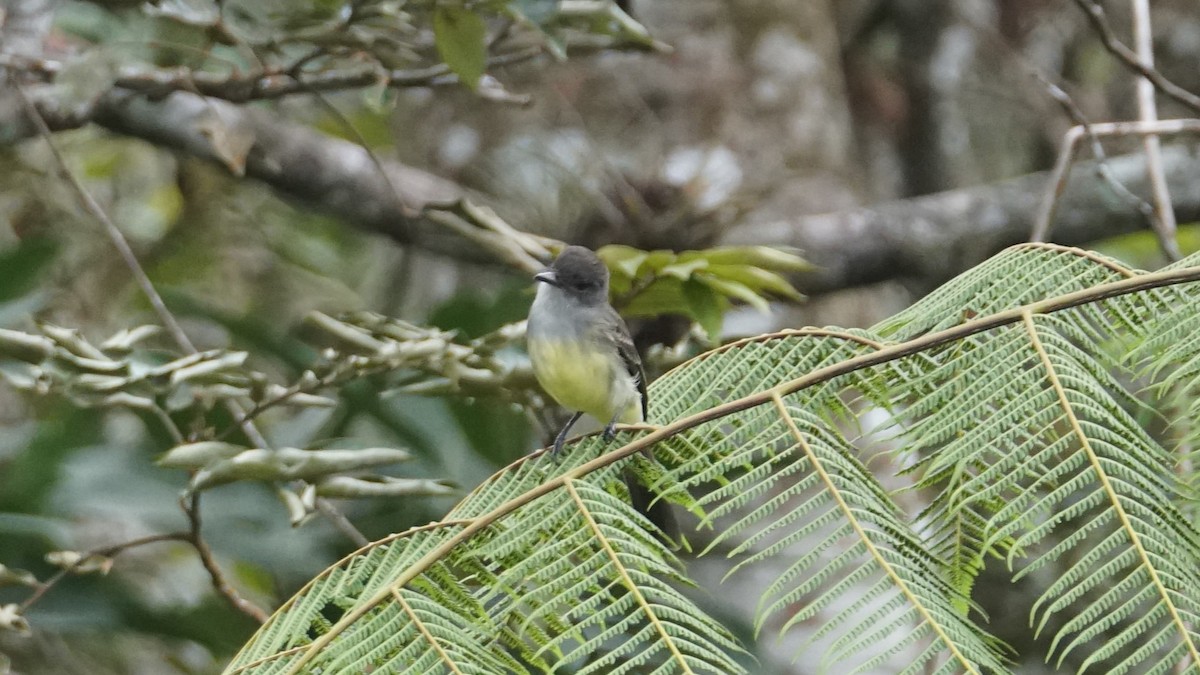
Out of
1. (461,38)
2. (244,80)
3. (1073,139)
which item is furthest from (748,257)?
(244,80)

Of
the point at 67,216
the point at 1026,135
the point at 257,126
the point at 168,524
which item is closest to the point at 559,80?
the point at 257,126

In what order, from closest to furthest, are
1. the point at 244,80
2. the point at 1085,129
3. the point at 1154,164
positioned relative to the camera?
1. the point at 244,80
2. the point at 1085,129
3. the point at 1154,164

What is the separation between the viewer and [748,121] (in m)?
3.72

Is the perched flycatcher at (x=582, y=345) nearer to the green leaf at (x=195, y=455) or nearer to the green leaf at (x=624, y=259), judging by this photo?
the green leaf at (x=624, y=259)

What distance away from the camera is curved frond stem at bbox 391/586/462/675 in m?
1.11

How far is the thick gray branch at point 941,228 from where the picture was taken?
11.0 ft

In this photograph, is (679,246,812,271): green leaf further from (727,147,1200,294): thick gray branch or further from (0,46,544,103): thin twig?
(727,147,1200,294): thick gray branch

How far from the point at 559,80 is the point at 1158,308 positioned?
2.81 meters

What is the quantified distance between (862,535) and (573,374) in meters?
1.13

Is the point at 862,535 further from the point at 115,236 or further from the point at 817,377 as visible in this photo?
the point at 115,236

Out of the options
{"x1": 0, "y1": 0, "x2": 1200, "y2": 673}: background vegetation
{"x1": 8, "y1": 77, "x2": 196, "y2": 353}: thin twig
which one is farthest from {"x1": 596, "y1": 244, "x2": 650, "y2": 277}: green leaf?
{"x1": 8, "y1": 77, "x2": 196, "y2": 353}: thin twig

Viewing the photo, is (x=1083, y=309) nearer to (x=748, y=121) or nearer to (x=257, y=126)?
(x=257, y=126)

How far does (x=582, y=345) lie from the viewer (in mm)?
2221

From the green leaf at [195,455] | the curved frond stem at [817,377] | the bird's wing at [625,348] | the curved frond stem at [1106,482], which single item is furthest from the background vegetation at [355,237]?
the curved frond stem at [1106,482]
